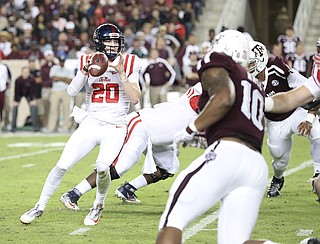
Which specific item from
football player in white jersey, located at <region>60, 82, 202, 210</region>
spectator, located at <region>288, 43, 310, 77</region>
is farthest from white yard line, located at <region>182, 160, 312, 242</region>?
spectator, located at <region>288, 43, 310, 77</region>

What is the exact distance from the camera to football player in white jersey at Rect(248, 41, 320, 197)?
8.02 m

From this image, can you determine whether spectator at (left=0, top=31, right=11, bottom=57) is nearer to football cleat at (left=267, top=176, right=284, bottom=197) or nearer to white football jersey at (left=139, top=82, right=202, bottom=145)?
football cleat at (left=267, top=176, right=284, bottom=197)

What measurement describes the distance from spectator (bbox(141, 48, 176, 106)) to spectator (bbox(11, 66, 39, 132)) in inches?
87.7

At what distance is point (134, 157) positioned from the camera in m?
8.32

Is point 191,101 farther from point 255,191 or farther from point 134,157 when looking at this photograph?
point 255,191

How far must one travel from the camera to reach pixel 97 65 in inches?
291

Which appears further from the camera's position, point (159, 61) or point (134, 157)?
point (159, 61)

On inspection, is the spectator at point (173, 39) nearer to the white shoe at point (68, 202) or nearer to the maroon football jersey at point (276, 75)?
the maroon football jersey at point (276, 75)

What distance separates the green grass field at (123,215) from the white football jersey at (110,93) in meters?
0.86

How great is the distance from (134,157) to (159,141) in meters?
0.25

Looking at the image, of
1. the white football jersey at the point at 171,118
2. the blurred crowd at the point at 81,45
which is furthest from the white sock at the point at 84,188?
the blurred crowd at the point at 81,45

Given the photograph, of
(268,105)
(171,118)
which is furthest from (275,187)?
(268,105)

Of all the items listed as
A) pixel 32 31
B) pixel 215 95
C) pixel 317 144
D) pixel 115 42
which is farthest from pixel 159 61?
pixel 215 95

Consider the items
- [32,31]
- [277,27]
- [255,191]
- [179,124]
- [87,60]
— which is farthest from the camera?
[277,27]
